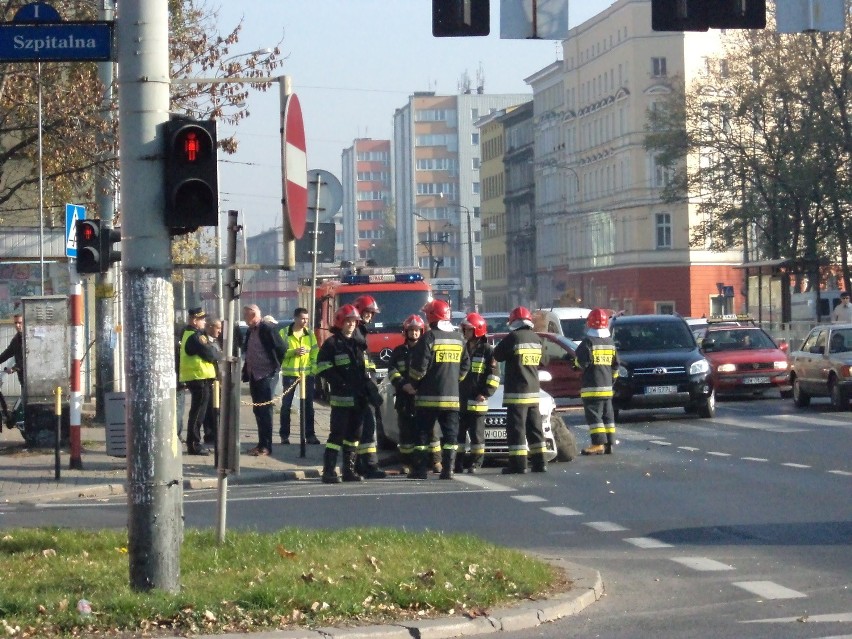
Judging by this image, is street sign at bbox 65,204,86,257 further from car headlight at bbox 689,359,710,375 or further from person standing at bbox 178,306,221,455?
car headlight at bbox 689,359,710,375

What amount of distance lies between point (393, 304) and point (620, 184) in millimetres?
64123

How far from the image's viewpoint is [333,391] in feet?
57.8

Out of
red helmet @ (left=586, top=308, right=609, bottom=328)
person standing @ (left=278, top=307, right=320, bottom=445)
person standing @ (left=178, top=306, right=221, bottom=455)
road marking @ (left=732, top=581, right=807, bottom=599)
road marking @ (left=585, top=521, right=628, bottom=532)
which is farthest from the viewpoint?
person standing @ (left=278, top=307, right=320, bottom=445)

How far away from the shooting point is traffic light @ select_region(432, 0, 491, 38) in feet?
47.7

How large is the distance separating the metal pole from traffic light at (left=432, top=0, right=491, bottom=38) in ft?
19.9

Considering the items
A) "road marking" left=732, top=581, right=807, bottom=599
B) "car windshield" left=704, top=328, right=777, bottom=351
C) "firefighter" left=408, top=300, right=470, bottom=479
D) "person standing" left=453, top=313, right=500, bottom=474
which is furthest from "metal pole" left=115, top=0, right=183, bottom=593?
"car windshield" left=704, top=328, right=777, bottom=351

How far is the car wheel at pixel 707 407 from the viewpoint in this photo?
27.3 metres

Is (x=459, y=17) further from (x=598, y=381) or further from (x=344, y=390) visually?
(x=598, y=381)

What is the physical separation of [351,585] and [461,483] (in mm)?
8307

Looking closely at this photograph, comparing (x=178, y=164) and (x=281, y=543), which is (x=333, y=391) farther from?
(x=178, y=164)

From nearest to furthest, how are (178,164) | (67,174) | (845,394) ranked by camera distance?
(178,164), (67,174), (845,394)

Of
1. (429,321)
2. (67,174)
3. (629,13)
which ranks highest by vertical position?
(629,13)

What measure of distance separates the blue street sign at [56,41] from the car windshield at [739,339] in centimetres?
2439

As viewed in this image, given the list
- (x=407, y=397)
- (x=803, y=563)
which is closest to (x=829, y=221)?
(x=407, y=397)
